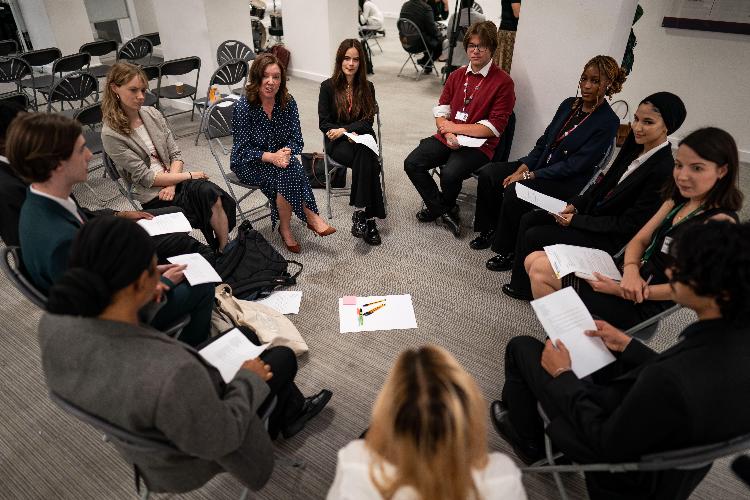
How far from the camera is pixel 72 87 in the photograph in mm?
4324

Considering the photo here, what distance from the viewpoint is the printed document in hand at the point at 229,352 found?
1700mm

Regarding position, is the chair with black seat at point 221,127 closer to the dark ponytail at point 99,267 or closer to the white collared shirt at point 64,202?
the white collared shirt at point 64,202

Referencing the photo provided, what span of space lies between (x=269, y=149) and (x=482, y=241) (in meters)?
1.65

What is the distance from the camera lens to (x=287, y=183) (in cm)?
321

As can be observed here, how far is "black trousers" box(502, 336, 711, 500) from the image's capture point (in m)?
1.37

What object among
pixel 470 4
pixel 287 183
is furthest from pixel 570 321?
pixel 470 4

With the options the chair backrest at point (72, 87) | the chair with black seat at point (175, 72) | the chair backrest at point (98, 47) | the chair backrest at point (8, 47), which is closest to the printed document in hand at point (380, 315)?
the chair backrest at point (72, 87)

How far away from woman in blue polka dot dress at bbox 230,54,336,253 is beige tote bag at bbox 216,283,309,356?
86cm

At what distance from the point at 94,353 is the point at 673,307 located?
205cm

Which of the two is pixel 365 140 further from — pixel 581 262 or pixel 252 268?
pixel 581 262

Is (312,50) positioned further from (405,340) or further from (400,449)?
(400,449)

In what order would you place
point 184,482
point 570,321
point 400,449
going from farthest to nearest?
point 570,321
point 184,482
point 400,449

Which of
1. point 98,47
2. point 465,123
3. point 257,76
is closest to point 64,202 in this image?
point 257,76

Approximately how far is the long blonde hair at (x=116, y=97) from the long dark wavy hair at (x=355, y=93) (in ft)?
4.43
